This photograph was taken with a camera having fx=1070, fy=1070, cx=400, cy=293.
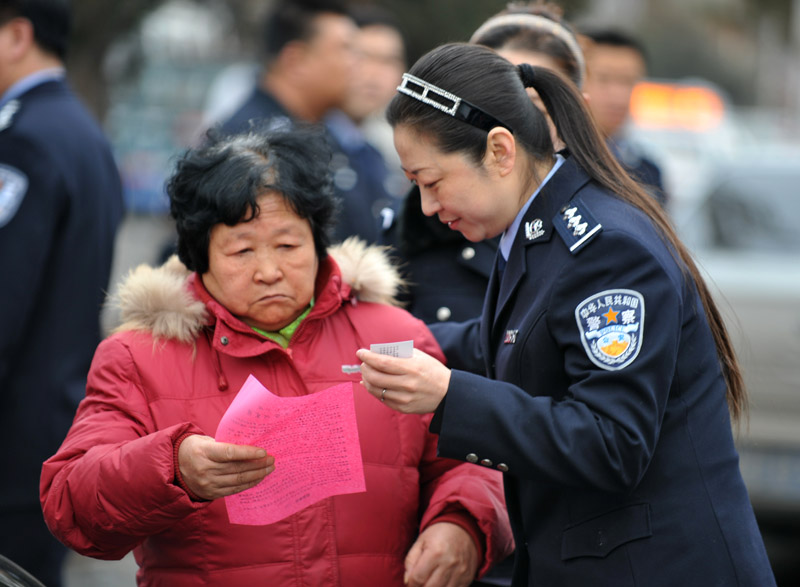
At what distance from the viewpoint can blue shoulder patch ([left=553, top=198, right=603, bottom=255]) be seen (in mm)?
2133

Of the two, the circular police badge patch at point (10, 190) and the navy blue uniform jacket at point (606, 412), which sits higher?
the navy blue uniform jacket at point (606, 412)

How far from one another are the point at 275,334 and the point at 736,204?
14.8 ft

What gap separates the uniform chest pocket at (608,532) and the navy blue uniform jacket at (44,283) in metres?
1.72

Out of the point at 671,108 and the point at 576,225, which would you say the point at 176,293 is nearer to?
the point at 576,225

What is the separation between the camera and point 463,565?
2.46 m

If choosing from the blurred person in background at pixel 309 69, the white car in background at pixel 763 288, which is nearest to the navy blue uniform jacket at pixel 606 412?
the white car in background at pixel 763 288

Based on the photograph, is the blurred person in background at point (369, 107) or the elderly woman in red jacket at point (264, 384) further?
the blurred person in background at point (369, 107)

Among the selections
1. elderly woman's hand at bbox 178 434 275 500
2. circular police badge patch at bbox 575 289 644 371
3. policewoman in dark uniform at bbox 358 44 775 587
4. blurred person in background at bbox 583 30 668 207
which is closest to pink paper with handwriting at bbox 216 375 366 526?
elderly woman's hand at bbox 178 434 275 500

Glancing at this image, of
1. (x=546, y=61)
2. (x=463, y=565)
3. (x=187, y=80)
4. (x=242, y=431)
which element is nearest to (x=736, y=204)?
(x=546, y=61)

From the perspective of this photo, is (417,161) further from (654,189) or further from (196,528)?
(196,528)

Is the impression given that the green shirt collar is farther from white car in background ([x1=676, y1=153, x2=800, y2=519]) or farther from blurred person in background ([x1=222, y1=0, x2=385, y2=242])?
white car in background ([x1=676, y1=153, x2=800, y2=519])

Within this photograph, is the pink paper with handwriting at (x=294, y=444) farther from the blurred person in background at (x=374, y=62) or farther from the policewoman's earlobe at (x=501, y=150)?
the blurred person in background at (x=374, y=62)

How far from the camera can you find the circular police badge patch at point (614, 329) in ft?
6.68

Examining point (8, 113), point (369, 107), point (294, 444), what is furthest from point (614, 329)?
point (369, 107)
